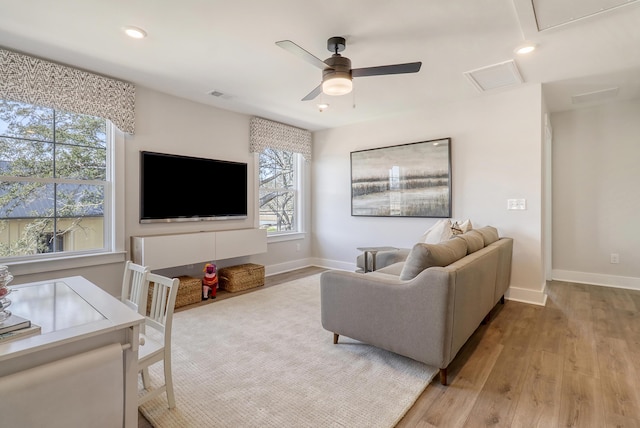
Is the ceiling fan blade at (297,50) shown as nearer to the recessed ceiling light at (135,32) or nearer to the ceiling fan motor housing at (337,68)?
the ceiling fan motor housing at (337,68)

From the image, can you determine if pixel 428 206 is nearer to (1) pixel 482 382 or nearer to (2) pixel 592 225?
(2) pixel 592 225

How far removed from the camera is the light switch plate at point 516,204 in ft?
11.4

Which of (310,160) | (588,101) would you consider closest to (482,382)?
(588,101)

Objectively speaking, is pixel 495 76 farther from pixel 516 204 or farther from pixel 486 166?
pixel 516 204

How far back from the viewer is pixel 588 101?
3840 mm

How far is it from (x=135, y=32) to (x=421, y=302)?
285 cm

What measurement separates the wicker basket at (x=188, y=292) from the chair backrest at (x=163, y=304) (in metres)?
1.78

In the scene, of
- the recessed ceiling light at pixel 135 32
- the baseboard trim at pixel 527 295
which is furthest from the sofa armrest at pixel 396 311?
the recessed ceiling light at pixel 135 32

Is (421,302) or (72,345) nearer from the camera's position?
(72,345)

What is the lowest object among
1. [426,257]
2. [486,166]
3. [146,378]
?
[146,378]

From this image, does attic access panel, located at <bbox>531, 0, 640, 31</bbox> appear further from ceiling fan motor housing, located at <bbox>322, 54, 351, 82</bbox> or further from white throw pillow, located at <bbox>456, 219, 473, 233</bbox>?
white throw pillow, located at <bbox>456, 219, 473, 233</bbox>

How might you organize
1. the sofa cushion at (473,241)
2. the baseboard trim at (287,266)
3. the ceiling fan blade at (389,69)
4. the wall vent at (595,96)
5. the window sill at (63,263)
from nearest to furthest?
the ceiling fan blade at (389,69), the sofa cushion at (473,241), the window sill at (63,263), the wall vent at (595,96), the baseboard trim at (287,266)

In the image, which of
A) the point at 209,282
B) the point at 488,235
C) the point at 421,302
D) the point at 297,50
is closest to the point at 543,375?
the point at 421,302

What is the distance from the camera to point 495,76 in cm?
312
